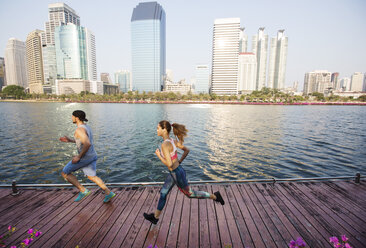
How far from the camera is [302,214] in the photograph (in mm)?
4852

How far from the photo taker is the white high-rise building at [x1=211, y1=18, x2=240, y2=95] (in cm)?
18975

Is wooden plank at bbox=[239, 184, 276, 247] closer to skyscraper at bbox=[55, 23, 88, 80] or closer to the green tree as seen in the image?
the green tree

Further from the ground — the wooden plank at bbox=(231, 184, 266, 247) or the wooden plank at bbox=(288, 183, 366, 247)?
the wooden plank at bbox=(288, 183, 366, 247)

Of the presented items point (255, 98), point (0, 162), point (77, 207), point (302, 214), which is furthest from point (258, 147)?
point (255, 98)

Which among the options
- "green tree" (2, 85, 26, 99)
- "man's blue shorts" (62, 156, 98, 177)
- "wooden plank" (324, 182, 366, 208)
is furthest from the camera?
"green tree" (2, 85, 26, 99)

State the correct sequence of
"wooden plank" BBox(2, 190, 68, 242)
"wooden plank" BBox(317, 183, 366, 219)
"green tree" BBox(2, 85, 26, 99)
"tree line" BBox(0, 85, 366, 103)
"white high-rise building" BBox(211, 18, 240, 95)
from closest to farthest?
1. "wooden plank" BBox(2, 190, 68, 242)
2. "wooden plank" BBox(317, 183, 366, 219)
3. "tree line" BBox(0, 85, 366, 103)
4. "green tree" BBox(2, 85, 26, 99)
5. "white high-rise building" BBox(211, 18, 240, 95)

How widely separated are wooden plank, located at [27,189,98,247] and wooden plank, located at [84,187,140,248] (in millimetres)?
764

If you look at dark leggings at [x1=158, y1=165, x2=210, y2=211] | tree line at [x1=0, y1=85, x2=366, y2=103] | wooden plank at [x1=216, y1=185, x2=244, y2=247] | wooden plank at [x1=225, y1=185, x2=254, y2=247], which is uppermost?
tree line at [x1=0, y1=85, x2=366, y2=103]

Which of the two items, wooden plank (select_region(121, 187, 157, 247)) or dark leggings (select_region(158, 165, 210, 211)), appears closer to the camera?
wooden plank (select_region(121, 187, 157, 247))

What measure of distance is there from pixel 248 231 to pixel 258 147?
48.5 ft

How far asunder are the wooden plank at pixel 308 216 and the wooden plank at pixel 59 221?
597 centimetres

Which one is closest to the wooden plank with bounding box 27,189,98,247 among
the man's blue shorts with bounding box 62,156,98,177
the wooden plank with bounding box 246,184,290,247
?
the man's blue shorts with bounding box 62,156,98,177

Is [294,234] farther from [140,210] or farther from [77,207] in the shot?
[77,207]

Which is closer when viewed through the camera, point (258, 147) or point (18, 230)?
point (18, 230)
